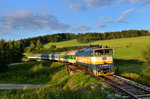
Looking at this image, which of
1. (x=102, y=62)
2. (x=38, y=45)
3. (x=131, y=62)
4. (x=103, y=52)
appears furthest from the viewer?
(x=38, y=45)

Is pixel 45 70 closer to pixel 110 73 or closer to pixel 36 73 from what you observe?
pixel 36 73

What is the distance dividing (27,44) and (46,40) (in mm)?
19754

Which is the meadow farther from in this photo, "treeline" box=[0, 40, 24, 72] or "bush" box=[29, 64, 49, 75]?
"treeline" box=[0, 40, 24, 72]

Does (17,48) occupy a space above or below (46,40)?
below

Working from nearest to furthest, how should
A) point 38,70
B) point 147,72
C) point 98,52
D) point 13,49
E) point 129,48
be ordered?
point 147,72, point 98,52, point 38,70, point 13,49, point 129,48

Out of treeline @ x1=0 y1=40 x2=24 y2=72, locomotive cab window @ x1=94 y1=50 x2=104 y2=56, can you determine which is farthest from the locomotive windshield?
treeline @ x1=0 y1=40 x2=24 y2=72

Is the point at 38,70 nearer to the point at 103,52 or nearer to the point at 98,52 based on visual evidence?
the point at 98,52

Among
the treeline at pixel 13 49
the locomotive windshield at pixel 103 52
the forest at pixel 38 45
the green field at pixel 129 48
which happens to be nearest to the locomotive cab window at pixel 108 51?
the locomotive windshield at pixel 103 52

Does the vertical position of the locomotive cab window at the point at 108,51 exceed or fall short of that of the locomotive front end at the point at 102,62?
it exceeds it

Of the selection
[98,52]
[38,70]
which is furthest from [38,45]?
[98,52]

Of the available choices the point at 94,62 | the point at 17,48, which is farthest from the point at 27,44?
the point at 94,62

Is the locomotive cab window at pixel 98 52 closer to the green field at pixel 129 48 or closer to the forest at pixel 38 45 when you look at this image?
the green field at pixel 129 48

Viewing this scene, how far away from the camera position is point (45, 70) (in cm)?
3884

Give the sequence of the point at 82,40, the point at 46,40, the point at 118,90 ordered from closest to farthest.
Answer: the point at 118,90, the point at 82,40, the point at 46,40
